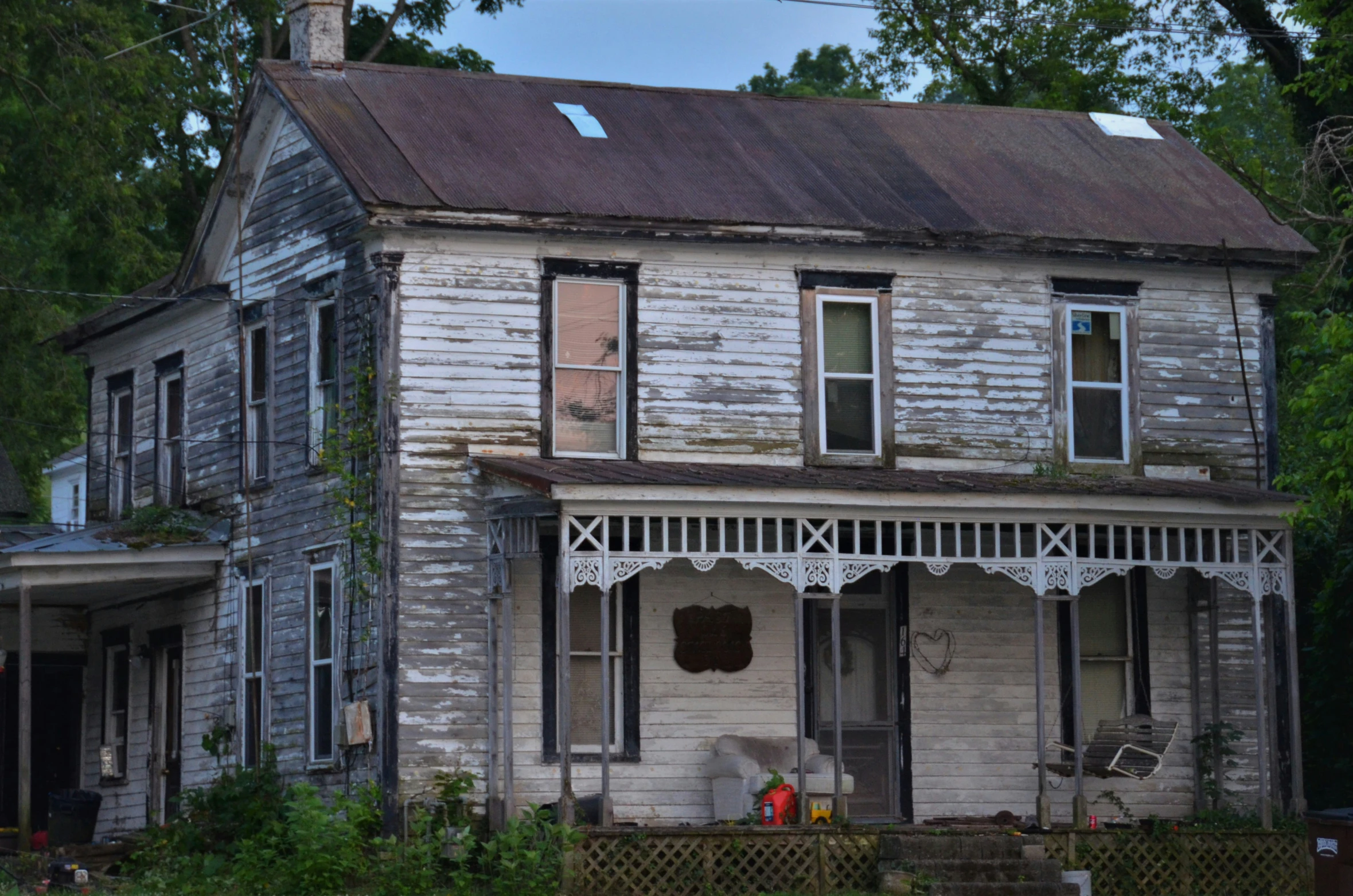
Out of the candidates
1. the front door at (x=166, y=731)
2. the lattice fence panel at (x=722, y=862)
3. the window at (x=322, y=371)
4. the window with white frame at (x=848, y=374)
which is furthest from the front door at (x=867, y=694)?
the front door at (x=166, y=731)

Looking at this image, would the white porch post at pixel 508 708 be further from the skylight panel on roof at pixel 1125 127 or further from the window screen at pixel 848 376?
the skylight panel on roof at pixel 1125 127

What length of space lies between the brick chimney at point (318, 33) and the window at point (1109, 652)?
972cm

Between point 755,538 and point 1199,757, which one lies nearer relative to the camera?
point 755,538

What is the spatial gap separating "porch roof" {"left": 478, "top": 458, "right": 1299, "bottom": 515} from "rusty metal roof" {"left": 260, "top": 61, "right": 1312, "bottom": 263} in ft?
8.10

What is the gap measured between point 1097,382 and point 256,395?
894 cm

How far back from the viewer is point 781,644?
65.5ft

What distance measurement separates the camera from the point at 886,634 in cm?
2056

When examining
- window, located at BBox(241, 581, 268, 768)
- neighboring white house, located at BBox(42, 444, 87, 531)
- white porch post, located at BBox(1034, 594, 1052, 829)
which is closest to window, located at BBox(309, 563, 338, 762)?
window, located at BBox(241, 581, 268, 768)

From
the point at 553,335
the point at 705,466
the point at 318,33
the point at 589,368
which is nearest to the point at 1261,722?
the point at 705,466

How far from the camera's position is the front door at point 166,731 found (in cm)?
2270

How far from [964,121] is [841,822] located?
955 centimetres

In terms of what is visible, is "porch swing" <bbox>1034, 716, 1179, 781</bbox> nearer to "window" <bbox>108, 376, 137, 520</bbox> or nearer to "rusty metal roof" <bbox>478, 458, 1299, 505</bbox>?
"rusty metal roof" <bbox>478, 458, 1299, 505</bbox>

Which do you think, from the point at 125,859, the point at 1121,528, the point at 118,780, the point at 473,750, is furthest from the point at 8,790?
the point at 1121,528

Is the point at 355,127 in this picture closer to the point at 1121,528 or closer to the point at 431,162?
the point at 431,162
